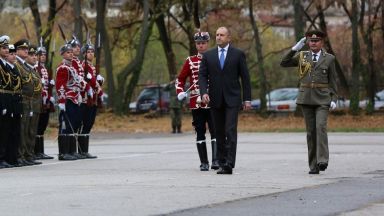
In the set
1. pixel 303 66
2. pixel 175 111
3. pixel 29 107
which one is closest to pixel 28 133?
pixel 29 107

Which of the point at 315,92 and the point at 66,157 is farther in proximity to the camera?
the point at 66,157

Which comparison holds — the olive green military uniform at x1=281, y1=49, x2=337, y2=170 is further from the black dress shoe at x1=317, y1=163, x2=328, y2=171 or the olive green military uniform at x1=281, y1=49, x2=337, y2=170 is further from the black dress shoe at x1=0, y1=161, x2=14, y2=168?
the black dress shoe at x1=0, y1=161, x2=14, y2=168

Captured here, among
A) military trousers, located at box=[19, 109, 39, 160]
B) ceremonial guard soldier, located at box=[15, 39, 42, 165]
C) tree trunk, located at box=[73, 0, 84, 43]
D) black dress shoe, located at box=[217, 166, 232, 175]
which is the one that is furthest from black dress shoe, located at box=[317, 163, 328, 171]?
tree trunk, located at box=[73, 0, 84, 43]

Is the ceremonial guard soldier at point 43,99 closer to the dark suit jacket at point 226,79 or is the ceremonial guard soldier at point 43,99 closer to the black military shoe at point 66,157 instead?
the black military shoe at point 66,157

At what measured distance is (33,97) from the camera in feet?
61.4

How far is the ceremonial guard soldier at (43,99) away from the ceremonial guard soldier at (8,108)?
2161 millimetres

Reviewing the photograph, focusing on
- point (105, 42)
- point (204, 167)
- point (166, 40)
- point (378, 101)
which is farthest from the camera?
point (378, 101)

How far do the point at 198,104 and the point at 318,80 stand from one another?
6.27ft

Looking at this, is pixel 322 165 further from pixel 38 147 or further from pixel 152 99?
pixel 152 99

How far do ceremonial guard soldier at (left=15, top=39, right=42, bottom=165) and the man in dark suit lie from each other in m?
3.74

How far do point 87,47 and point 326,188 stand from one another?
793 centimetres

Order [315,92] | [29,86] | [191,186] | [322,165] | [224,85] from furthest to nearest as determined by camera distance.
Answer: [29,86] < [315,92] < [224,85] < [322,165] < [191,186]

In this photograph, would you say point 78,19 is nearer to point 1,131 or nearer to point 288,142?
point 288,142

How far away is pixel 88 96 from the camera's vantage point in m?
19.5
